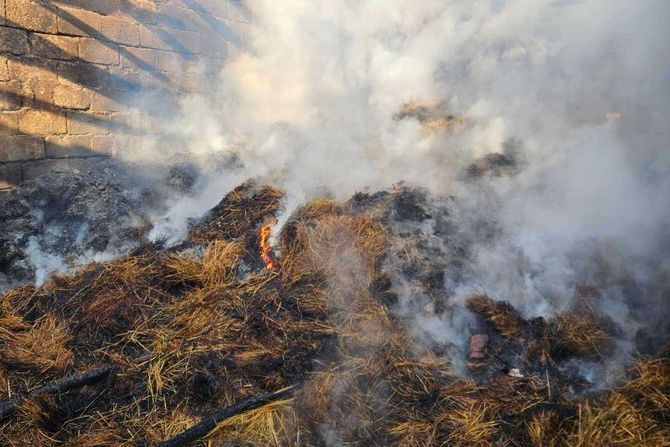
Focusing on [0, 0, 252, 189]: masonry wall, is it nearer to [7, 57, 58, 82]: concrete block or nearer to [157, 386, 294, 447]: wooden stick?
[7, 57, 58, 82]: concrete block

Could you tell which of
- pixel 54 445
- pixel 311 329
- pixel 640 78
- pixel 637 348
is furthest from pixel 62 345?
pixel 640 78

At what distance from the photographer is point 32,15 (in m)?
5.08

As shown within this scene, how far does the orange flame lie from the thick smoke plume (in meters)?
0.27

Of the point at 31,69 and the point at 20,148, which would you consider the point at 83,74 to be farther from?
the point at 20,148

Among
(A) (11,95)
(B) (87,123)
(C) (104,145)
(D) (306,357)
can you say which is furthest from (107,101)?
(D) (306,357)

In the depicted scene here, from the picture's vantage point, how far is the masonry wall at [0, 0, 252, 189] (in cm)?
514

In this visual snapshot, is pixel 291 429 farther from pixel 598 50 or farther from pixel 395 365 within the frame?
pixel 598 50

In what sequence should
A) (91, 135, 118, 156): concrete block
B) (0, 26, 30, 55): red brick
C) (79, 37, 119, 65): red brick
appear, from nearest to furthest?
1. (0, 26, 30, 55): red brick
2. (79, 37, 119, 65): red brick
3. (91, 135, 118, 156): concrete block

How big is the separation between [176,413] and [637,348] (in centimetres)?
350

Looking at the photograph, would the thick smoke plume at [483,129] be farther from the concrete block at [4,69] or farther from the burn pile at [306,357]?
the concrete block at [4,69]

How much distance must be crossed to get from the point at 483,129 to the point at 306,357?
397 cm

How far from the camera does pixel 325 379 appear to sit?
3.25 metres

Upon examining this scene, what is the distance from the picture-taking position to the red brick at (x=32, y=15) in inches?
193

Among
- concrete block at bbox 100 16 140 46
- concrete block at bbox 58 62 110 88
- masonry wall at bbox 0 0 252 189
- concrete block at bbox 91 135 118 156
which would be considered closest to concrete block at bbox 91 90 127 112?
masonry wall at bbox 0 0 252 189
